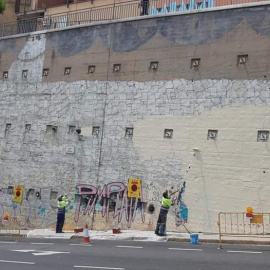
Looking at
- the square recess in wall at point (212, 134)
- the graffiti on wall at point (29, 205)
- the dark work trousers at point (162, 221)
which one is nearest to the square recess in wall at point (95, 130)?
the graffiti on wall at point (29, 205)

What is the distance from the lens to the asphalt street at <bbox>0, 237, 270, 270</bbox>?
1263 centimetres

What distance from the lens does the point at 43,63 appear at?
2762 centimetres

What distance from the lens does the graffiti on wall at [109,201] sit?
22.9 m

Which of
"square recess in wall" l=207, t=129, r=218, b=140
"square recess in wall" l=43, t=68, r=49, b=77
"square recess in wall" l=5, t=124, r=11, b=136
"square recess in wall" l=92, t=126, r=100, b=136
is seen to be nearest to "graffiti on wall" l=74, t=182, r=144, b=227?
"square recess in wall" l=92, t=126, r=100, b=136

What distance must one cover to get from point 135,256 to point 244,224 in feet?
21.2

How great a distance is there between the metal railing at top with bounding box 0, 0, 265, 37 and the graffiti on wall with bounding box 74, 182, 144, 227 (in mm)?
8140

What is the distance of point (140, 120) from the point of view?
2320 centimetres

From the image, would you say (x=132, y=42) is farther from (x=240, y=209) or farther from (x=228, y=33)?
(x=240, y=209)

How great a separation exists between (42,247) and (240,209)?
7.14 m

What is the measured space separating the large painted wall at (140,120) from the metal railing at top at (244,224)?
33 cm

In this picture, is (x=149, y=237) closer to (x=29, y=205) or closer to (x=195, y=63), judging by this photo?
(x=195, y=63)

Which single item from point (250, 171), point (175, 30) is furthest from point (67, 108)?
point (250, 171)

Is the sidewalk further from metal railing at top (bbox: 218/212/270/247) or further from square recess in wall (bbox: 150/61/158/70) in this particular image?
square recess in wall (bbox: 150/61/158/70)

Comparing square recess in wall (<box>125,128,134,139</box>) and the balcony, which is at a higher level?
the balcony
